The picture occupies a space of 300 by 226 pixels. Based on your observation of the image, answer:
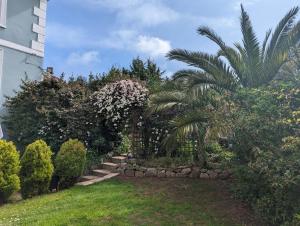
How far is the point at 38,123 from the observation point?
1184 centimetres

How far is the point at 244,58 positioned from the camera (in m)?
8.59

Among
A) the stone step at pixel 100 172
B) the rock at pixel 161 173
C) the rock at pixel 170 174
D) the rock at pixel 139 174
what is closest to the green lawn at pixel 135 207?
the rock at pixel 170 174

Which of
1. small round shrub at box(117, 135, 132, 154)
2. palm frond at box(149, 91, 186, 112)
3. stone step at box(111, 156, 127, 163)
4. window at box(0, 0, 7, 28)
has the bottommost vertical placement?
stone step at box(111, 156, 127, 163)

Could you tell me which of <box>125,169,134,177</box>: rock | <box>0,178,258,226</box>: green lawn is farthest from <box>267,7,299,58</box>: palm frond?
<box>125,169,134,177</box>: rock

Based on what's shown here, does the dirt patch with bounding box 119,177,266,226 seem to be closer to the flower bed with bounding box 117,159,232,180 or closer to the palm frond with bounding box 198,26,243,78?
the flower bed with bounding box 117,159,232,180


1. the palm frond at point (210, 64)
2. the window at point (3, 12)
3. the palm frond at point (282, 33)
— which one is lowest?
the palm frond at point (210, 64)

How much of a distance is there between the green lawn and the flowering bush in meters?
3.02

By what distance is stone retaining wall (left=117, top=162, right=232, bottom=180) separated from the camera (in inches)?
358

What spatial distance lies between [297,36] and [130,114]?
542 centimetres

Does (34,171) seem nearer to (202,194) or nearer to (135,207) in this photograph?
(135,207)

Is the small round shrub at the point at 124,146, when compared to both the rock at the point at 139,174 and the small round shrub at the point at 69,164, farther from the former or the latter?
the small round shrub at the point at 69,164

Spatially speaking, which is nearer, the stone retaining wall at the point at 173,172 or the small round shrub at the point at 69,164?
the stone retaining wall at the point at 173,172

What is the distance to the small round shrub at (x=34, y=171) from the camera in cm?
860

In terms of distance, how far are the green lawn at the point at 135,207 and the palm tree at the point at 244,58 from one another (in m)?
2.49
